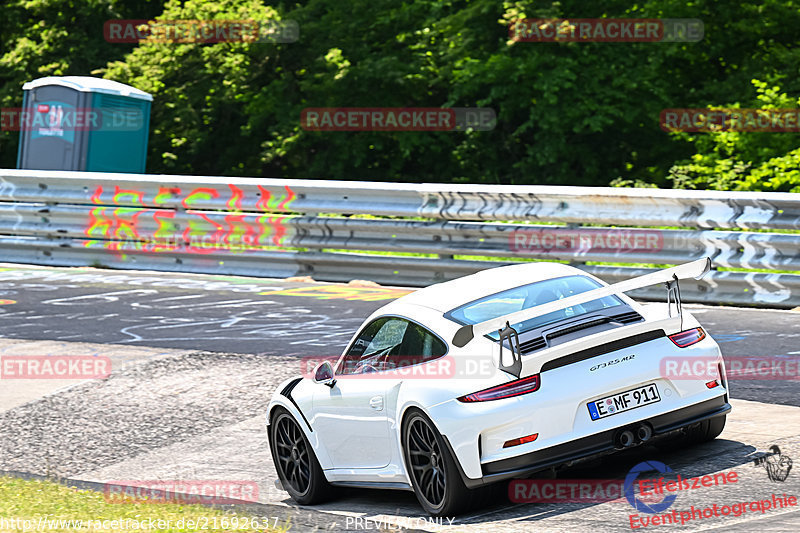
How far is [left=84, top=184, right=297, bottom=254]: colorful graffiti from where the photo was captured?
1567cm

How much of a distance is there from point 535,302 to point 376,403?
3.54 feet

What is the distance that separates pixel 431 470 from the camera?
661 cm

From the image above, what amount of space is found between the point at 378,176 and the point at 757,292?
15623 mm

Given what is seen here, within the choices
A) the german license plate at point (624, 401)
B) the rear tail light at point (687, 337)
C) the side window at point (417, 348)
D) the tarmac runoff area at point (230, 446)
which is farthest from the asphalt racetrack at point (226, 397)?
the side window at point (417, 348)

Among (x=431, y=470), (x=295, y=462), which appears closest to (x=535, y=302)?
(x=431, y=470)

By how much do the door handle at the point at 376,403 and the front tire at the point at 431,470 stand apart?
0.31 m

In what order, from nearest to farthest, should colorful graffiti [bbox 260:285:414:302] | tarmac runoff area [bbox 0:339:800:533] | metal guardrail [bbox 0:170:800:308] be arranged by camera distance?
tarmac runoff area [bbox 0:339:800:533] < metal guardrail [bbox 0:170:800:308] < colorful graffiti [bbox 260:285:414:302]

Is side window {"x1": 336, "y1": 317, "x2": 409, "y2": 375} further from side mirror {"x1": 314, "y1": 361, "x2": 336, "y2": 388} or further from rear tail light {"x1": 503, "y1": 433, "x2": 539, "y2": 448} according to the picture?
rear tail light {"x1": 503, "y1": 433, "x2": 539, "y2": 448}

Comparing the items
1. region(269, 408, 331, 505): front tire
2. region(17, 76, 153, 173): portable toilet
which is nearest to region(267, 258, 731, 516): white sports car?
region(269, 408, 331, 505): front tire

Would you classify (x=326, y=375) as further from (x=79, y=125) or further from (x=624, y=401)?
(x=79, y=125)

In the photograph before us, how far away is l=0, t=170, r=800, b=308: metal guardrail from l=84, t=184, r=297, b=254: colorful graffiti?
0.06ft

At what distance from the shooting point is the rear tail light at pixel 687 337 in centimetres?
685

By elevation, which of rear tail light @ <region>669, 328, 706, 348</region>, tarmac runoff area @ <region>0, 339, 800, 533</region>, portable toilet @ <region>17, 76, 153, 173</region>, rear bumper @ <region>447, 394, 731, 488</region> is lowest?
tarmac runoff area @ <region>0, 339, 800, 533</region>

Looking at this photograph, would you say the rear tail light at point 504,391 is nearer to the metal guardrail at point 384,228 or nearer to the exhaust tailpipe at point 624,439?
the exhaust tailpipe at point 624,439
